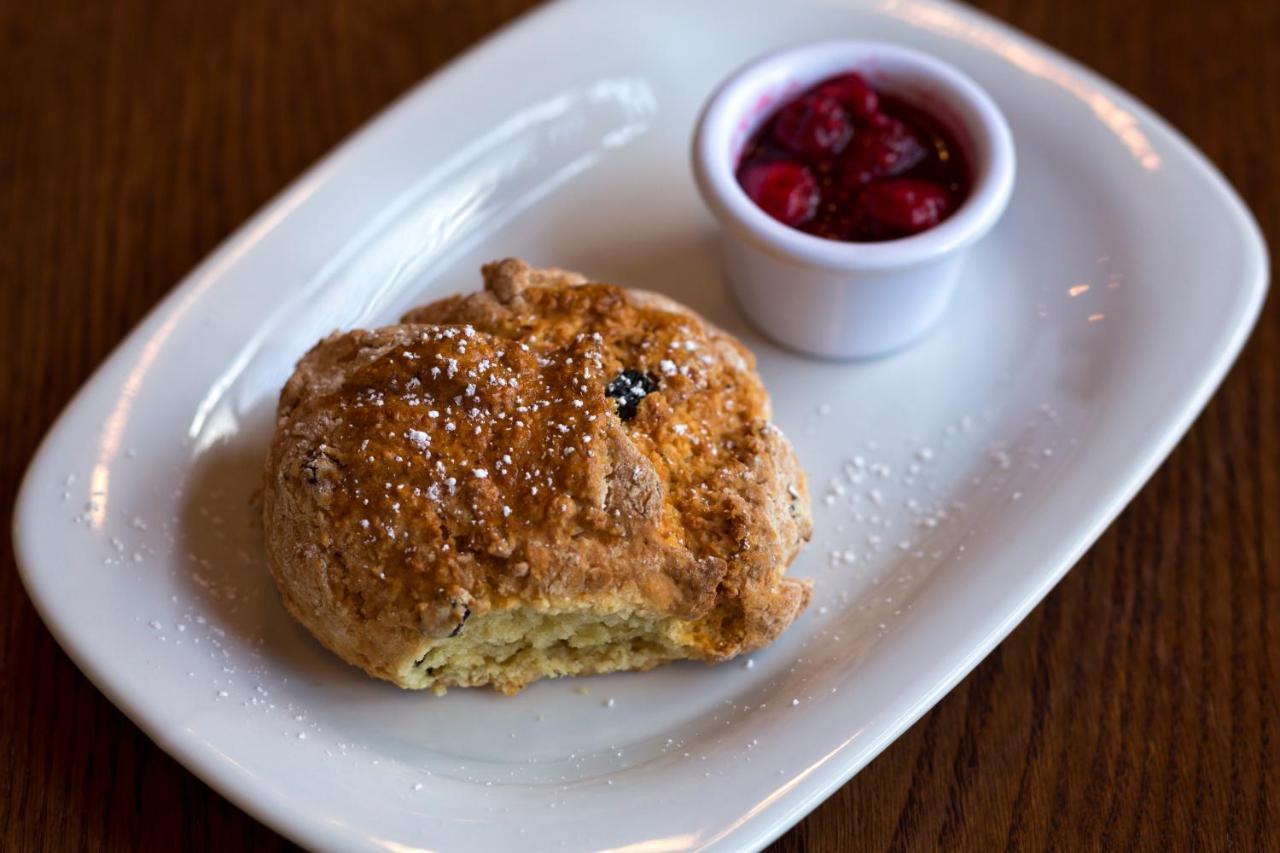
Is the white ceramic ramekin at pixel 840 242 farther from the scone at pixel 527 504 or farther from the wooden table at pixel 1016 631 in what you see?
the wooden table at pixel 1016 631

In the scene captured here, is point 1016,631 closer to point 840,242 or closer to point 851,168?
point 840,242

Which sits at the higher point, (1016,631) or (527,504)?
(527,504)

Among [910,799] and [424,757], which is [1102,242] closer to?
[910,799]

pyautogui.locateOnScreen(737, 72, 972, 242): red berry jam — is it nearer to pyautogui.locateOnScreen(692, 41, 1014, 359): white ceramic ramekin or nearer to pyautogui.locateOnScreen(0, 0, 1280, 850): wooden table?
pyautogui.locateOnScreen(692, 41, 1014, 359): white ceramic ramekin

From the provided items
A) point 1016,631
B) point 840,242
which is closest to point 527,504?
point 840,242

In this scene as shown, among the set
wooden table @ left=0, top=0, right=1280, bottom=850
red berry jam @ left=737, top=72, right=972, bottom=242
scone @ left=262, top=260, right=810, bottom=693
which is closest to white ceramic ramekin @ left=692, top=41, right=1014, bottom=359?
red berry jam @ left=737, top=72, right=972, bottom=242

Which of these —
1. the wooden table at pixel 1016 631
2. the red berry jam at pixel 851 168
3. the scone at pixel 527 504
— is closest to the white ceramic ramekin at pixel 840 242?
the red berry jam at pixel 851 168

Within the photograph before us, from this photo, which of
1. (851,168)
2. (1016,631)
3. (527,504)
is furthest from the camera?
(851,168)

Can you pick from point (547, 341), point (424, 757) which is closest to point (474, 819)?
point (424, 757)
